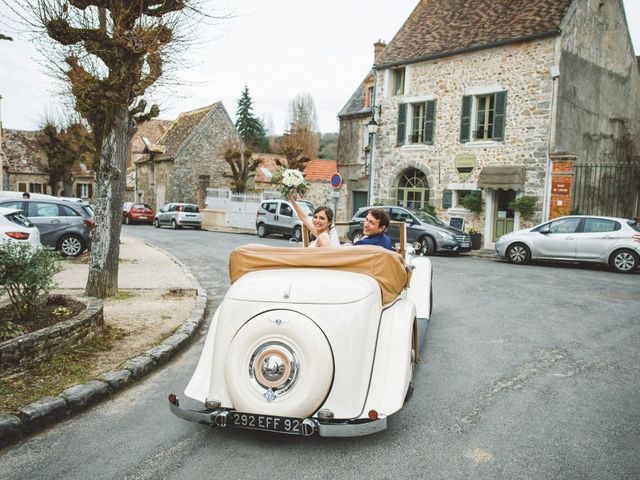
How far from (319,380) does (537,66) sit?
16.9m

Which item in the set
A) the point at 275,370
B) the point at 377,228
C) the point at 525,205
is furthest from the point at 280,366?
the point at 525,205

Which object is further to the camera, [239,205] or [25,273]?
[239,205]

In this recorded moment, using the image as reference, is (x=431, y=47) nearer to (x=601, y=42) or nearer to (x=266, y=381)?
(x=601, y=42)

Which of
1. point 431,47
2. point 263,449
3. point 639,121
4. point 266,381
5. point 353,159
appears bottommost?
point 263,449

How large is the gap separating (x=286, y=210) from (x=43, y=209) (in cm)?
1003

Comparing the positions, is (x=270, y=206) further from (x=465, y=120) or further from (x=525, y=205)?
(x=525, y=205)

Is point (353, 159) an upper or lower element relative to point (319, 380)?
upper

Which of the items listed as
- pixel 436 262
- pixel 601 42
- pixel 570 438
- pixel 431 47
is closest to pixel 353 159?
pixel 431 47

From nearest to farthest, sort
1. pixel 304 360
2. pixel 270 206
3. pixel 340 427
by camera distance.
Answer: pixel 340 427 < pixel 304 360 < pixel 270 206

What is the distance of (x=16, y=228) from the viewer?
9328mm

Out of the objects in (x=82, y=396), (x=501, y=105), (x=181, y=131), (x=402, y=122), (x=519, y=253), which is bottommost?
(x=82, y=396)

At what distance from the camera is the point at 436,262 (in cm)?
1320

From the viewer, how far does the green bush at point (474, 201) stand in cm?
1802

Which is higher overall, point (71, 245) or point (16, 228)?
point (16, 228)
